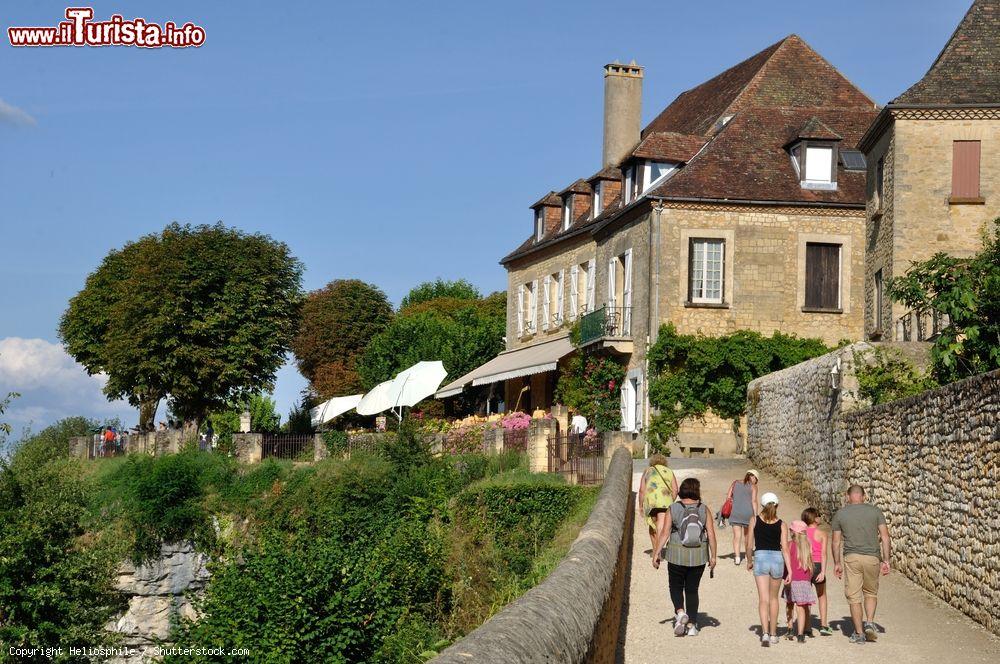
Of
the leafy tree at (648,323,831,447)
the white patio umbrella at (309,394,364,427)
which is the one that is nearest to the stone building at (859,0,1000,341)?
the leafy tree at (648,323,831,447)

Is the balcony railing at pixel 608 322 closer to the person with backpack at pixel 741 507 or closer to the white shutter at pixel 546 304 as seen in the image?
the white shutter at pixel 546 304

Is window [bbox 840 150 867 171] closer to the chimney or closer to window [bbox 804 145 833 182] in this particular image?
window [bbox 804 145 833 182]

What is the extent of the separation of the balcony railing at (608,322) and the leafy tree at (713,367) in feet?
8.01

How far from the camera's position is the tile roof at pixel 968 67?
27.8m

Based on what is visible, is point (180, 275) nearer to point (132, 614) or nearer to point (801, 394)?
point (132, 614)

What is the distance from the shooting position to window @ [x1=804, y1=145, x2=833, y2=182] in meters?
34.3

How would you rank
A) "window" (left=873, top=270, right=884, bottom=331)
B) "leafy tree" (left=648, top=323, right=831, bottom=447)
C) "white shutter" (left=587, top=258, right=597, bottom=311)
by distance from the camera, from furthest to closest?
1. "white shutter" (left=587, top=258, right=597, bottom=311)
2. "leafy tree" (left=648, top=323, right=831, bottom=447)
3. "window" (left=873, top=270, right=884, bottom=331)

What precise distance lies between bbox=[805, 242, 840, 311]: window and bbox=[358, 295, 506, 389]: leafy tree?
64.5 feet

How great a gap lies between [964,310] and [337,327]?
169 feet

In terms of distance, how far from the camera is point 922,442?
47.9ft

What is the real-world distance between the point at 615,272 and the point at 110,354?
73.6 ft

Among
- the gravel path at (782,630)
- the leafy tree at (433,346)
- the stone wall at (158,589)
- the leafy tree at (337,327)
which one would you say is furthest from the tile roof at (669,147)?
the leafy tree at (337,327)

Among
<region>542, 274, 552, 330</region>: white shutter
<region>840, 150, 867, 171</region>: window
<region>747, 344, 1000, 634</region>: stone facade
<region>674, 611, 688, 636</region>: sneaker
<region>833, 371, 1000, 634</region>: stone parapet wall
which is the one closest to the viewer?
<region>674, 611, 688, 636</region>: sneaker

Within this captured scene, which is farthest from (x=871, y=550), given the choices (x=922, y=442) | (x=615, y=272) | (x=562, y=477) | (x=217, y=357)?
(x=217, y=357)
